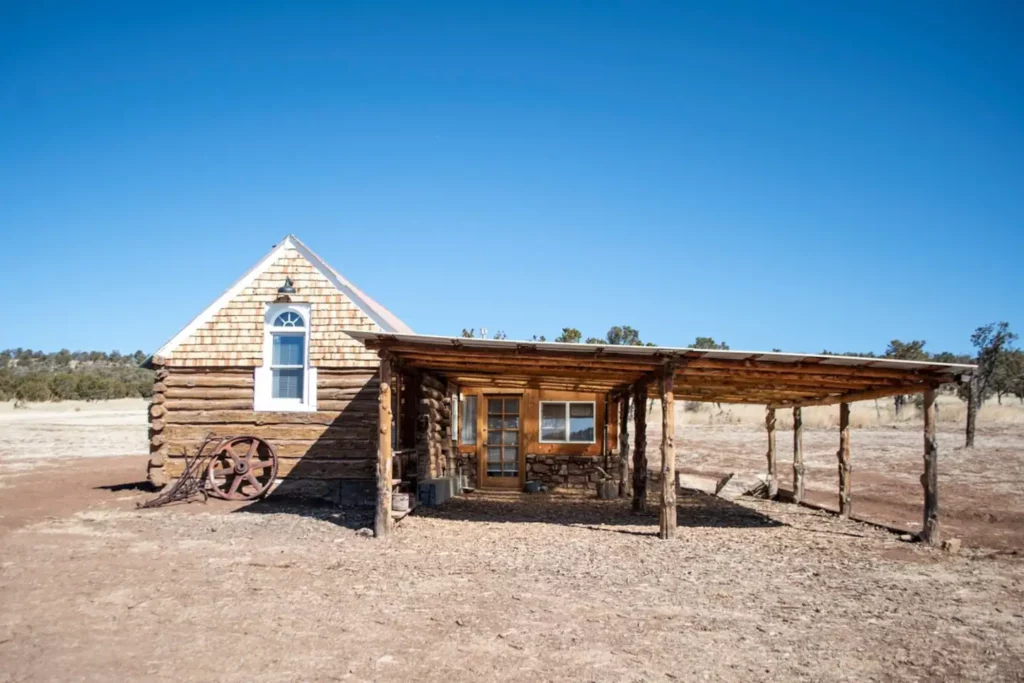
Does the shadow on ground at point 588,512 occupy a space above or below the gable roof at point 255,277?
below

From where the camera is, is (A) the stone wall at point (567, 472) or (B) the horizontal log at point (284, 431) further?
(A) the stone wall at point (567, 472)

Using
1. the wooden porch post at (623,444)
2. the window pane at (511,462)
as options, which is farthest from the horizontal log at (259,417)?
the window pane at (511,462)

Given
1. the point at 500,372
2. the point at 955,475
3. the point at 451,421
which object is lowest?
the point at 955,475

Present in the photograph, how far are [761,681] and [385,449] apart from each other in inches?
290

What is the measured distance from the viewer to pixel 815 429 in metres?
34.4

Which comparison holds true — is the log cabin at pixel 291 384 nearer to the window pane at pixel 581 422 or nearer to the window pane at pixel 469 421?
the window pane at pixel 469 421

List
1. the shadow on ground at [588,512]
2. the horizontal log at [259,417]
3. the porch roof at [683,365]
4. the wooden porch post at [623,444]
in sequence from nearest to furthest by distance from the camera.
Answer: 1. the porch roof at [683,365]
2. the shadow on ground at [588,512]
3. the horizontal log at [259,417]
4. the wooden porch post at [623,444]

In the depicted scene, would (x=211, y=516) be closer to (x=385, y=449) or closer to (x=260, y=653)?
(x=385, y=449)

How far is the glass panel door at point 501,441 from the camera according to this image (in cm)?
2072

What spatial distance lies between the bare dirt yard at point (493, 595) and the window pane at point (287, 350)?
288 cm

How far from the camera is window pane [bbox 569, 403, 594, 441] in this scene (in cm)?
2073

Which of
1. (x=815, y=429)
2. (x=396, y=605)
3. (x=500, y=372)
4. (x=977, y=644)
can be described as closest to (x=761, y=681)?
(x=977, y=644)

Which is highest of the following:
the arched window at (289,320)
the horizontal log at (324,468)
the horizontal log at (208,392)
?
the arched window at (289,320)

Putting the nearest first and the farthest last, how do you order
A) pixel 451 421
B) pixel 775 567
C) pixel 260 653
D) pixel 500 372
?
pixel 260 653 < pixel 775 567 < pixel 500 372 < pixel 451 421
